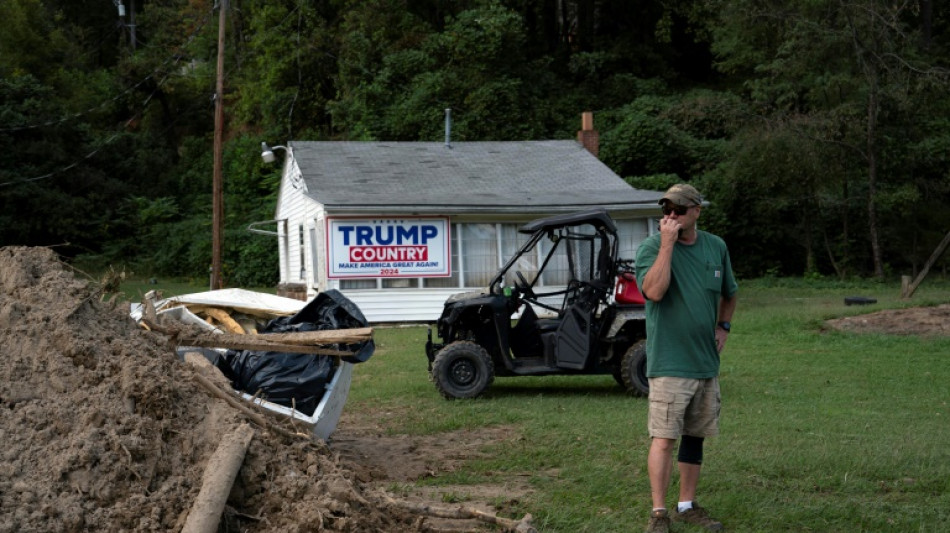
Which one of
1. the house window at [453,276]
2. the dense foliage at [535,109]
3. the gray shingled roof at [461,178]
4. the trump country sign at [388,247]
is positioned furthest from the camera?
the dense foliage at [535,109]

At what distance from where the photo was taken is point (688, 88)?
42344 millimetres

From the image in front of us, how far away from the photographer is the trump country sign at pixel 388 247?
69.9 feet

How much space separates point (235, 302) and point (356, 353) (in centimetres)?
131

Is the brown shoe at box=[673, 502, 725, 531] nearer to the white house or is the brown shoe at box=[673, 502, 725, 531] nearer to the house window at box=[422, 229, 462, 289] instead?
the white house

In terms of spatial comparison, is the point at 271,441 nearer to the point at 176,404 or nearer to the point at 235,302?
the point at 176,404

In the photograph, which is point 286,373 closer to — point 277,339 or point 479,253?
point 277,339

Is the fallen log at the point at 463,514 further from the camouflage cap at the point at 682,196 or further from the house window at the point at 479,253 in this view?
the house window at the point at 479,253

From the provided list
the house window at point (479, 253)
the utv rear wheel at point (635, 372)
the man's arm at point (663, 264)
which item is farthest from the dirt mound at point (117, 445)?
the house window at point (479, 253)

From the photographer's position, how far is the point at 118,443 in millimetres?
4785

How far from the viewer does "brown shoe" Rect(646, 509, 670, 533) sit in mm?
5504

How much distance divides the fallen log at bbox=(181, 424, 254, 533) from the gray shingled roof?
620 inches

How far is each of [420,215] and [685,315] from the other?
643 inches

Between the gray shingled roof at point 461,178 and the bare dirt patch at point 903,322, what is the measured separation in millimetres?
5915

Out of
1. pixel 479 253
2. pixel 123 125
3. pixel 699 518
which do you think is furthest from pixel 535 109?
pixel 699 518
